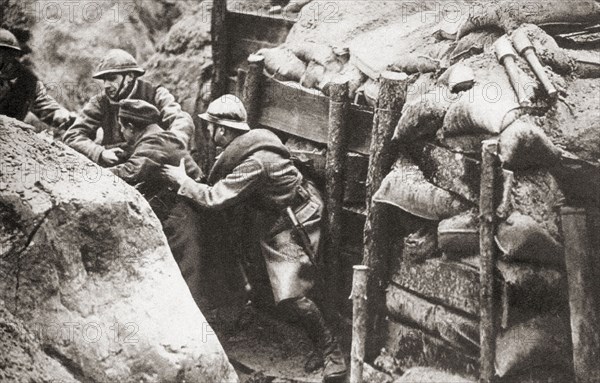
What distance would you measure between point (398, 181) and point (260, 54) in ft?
7.51

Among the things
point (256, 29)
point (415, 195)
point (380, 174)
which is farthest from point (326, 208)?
point (256, 29)

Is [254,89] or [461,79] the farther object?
[254,89]

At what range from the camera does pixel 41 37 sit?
868cm

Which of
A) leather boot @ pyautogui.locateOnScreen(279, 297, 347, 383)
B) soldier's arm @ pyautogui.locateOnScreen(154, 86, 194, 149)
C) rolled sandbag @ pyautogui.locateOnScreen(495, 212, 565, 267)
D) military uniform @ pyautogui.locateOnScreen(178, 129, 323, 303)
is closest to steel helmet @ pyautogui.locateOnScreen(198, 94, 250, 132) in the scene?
military uniform @ pyautogui.locateOnScreen(178, 129, 323, 303)

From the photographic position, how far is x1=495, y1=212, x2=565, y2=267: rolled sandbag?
15.6 feet

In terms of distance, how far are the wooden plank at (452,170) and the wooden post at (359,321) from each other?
800 mm

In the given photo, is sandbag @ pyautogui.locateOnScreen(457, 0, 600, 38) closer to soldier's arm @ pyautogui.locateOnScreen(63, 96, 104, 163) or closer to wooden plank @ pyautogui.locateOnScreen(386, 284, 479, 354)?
wooden plank @ pyautogui.locateOnScreen(386, 284, 479, 354)

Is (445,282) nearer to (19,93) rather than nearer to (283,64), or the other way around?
(283,64)

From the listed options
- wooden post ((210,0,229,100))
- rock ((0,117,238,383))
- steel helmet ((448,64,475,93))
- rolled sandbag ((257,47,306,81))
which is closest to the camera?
rock ((0,117,238,383))

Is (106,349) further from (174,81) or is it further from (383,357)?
(174,81)

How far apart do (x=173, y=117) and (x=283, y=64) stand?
A: 1052mm

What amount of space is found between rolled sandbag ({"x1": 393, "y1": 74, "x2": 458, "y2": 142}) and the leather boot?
1.43 metres

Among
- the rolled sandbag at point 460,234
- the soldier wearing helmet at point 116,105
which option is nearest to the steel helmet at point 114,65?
the soldier wearing helmet at point 116,105

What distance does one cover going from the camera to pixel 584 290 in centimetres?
467
